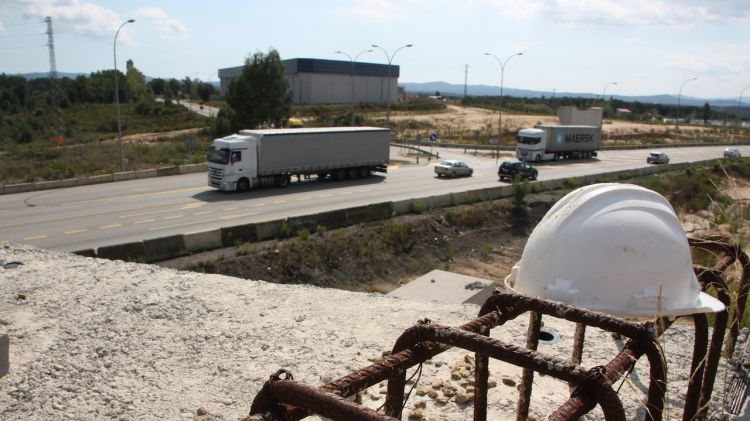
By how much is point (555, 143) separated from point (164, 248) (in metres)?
41.9

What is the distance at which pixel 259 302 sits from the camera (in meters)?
12.8

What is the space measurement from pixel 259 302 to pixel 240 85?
43.6 m

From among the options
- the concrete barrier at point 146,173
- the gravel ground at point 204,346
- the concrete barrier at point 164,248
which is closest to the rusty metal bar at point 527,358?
the gravel ground at point 204,346

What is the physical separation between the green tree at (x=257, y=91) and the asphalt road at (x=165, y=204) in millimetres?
16763

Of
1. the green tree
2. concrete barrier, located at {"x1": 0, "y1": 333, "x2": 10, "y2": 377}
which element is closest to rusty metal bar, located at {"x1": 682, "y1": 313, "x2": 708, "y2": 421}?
concrete barrier, located at {"x1": 0, "y1": 333, "x2": 10, "y2": 377}

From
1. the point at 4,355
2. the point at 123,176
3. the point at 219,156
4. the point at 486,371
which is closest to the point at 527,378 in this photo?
the point at 486,371

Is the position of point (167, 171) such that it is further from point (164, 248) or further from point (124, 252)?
Answer: point (124, 252)

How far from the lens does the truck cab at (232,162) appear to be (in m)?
31.1

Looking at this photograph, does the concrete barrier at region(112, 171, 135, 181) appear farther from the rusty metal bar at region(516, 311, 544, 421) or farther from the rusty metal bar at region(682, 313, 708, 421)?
the rusty metal bar at region(682, 313, 708, 421)

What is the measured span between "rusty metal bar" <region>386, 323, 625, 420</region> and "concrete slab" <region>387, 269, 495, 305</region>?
34.3ft

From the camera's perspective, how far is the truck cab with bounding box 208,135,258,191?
102ft

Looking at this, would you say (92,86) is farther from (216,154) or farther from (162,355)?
(162,355)

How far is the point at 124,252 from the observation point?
18172mm

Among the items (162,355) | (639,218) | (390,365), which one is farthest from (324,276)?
(390,365)
